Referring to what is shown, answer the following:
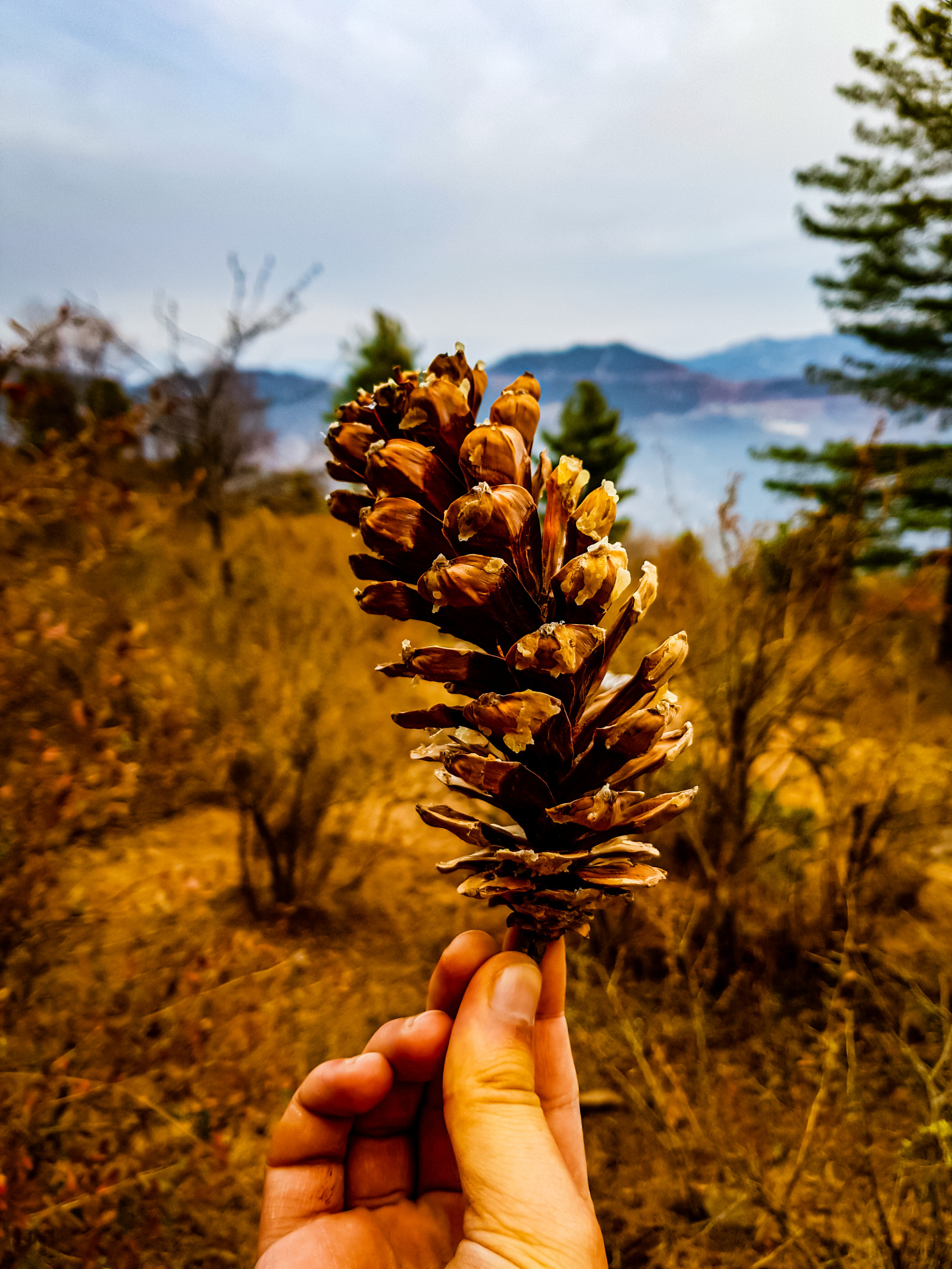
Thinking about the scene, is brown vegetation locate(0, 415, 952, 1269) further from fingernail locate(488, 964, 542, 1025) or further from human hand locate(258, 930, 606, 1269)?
fingernail locate(488, 964, 542, 1025)

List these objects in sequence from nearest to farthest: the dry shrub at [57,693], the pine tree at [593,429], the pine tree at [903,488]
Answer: the dry shrub at [57,693], the pine tree at [903,488], the pine tree at [593,429]


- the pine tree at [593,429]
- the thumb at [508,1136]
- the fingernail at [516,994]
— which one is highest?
the pine tree at [593,429]

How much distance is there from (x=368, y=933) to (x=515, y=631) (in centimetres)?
454

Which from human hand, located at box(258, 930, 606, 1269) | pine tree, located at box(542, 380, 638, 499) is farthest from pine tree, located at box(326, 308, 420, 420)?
human hand, located at box(258, 930, 606, 1269)

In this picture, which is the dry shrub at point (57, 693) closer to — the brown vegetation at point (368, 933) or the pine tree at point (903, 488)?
the brown vegetation at point (368, 933)

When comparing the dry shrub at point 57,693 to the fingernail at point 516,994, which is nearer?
the fingernail at point 516,994

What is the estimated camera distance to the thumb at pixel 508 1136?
1070mm

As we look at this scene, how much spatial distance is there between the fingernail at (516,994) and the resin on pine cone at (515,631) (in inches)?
6.5

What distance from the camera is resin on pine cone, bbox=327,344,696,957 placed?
81 cm

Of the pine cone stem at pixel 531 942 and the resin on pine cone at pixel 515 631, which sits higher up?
the resin on pine cone at pixel 515 631

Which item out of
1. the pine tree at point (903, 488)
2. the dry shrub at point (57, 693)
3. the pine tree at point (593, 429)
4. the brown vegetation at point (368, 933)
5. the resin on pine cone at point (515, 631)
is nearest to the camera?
the resin on pine cone at point (515, 631)

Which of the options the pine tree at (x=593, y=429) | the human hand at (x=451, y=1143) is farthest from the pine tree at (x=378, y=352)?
the human hand at (x=451, y=1143)

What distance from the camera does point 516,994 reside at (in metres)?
1.10

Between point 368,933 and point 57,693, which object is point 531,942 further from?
point 57,693
